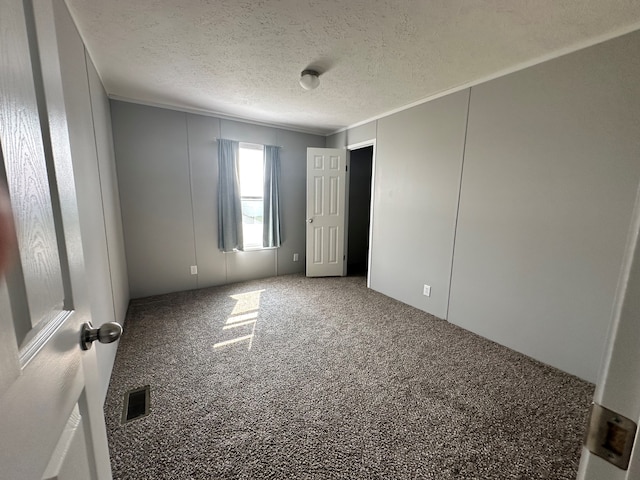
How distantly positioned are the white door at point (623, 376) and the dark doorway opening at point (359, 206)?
443cm

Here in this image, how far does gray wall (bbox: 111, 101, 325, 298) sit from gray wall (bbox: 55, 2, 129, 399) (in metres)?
0.33

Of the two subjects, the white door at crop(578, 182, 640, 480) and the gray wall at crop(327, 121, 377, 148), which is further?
the gray wall at crop(327, 121, 377, 148)

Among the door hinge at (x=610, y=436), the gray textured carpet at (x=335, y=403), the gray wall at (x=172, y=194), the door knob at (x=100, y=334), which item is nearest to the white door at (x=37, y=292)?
the door knob at (x=100, y=334)

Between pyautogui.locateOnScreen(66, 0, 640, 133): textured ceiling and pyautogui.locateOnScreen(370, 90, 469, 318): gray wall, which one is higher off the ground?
pyautogui.locateOnScreen(66, 0, 640, 133): textured ceiling

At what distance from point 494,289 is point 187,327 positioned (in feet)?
9.62

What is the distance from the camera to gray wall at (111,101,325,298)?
120 inches

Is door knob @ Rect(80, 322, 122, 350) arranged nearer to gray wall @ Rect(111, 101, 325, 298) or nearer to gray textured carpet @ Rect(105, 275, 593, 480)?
gray textured carpet @ Rect(105, 275, 593, 480)

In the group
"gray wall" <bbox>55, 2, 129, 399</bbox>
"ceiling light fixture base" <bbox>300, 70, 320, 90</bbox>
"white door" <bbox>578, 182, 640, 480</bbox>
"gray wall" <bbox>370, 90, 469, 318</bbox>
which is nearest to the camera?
"white door" <bbox>578, 182, 640, 480</bbox>

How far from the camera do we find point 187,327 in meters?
2.58

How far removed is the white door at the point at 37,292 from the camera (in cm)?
37

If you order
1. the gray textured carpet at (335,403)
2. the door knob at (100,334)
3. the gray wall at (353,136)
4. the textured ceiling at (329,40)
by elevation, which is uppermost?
the textured ceiling at (329,40)

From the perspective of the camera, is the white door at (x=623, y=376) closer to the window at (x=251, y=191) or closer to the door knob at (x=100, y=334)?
the door knob at (x=100, y=334)

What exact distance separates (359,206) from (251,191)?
214 centimetres

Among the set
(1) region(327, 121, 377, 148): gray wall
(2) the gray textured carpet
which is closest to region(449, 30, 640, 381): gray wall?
(2) the gray textured carpet
